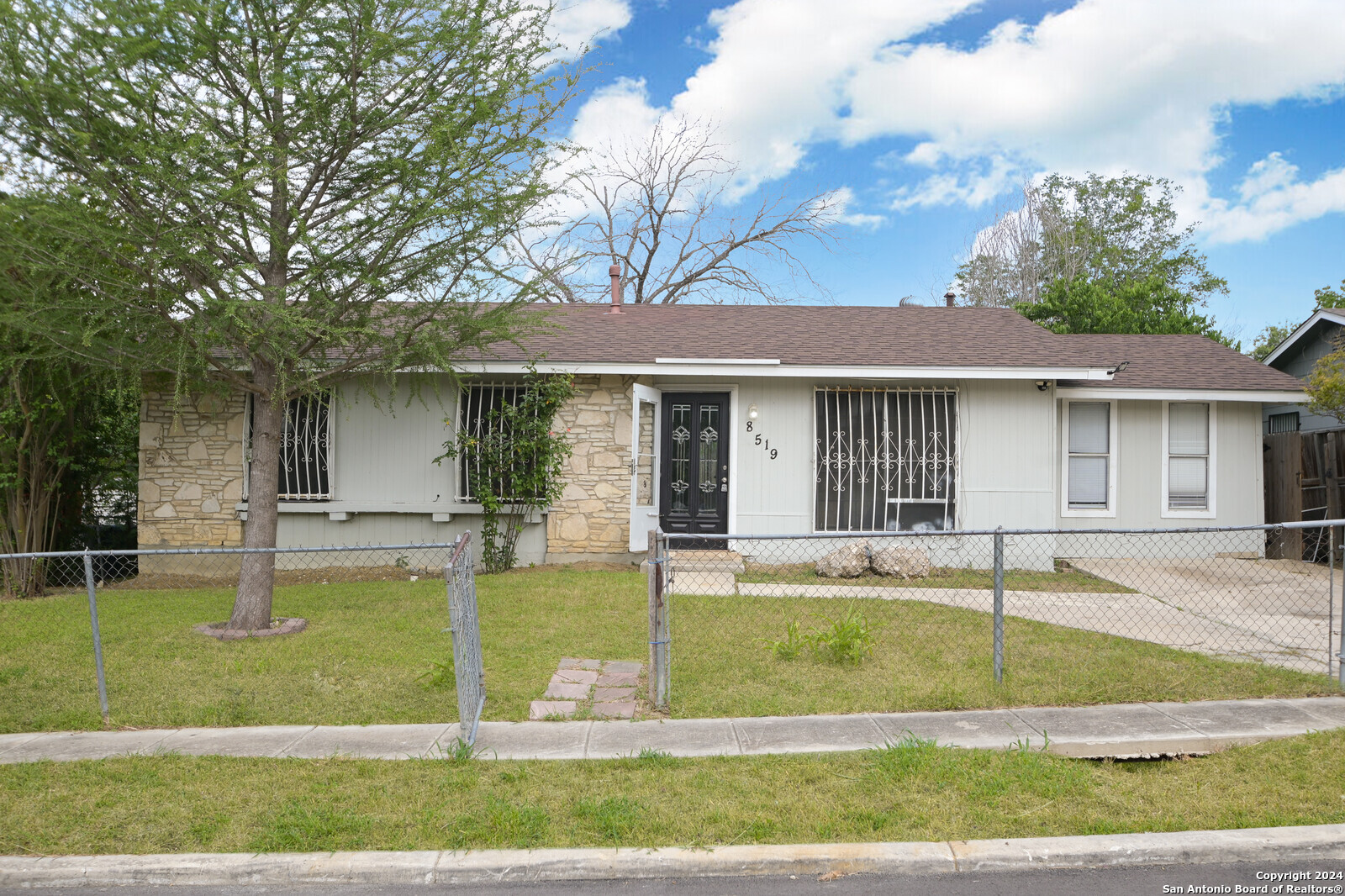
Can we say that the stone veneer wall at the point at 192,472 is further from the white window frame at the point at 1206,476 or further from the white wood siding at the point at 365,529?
the white window frame at the point at 1206,476

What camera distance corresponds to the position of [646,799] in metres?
4.16

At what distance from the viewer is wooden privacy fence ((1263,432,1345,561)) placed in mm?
12258

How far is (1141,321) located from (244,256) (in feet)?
71.0

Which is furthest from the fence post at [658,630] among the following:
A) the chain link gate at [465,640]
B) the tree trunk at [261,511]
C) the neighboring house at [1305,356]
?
the neighboring house at [1305,356]

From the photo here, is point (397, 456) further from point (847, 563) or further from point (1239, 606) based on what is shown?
point (1239, 606)

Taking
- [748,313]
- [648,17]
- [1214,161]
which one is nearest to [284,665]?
[748,313]

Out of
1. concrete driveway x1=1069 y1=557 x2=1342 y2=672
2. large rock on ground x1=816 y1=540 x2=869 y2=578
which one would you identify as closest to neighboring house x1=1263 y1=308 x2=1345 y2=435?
concrete driveway x1=1069 y1=557 x2=1342 y2=672

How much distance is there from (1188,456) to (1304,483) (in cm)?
175

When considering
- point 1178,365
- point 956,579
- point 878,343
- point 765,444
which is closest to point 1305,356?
point 1178,365

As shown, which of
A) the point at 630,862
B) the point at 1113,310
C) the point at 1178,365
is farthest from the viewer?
the point at 1113,310

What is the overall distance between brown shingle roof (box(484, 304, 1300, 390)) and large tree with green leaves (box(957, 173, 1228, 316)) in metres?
16.4

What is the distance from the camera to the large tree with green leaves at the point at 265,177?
692 centimetres

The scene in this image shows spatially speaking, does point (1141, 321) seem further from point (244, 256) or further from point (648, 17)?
point (244, 256)

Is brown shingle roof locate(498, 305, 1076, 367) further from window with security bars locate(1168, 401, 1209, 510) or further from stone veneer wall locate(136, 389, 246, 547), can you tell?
stone veneer wall locate(136, 389, 246, 547)
